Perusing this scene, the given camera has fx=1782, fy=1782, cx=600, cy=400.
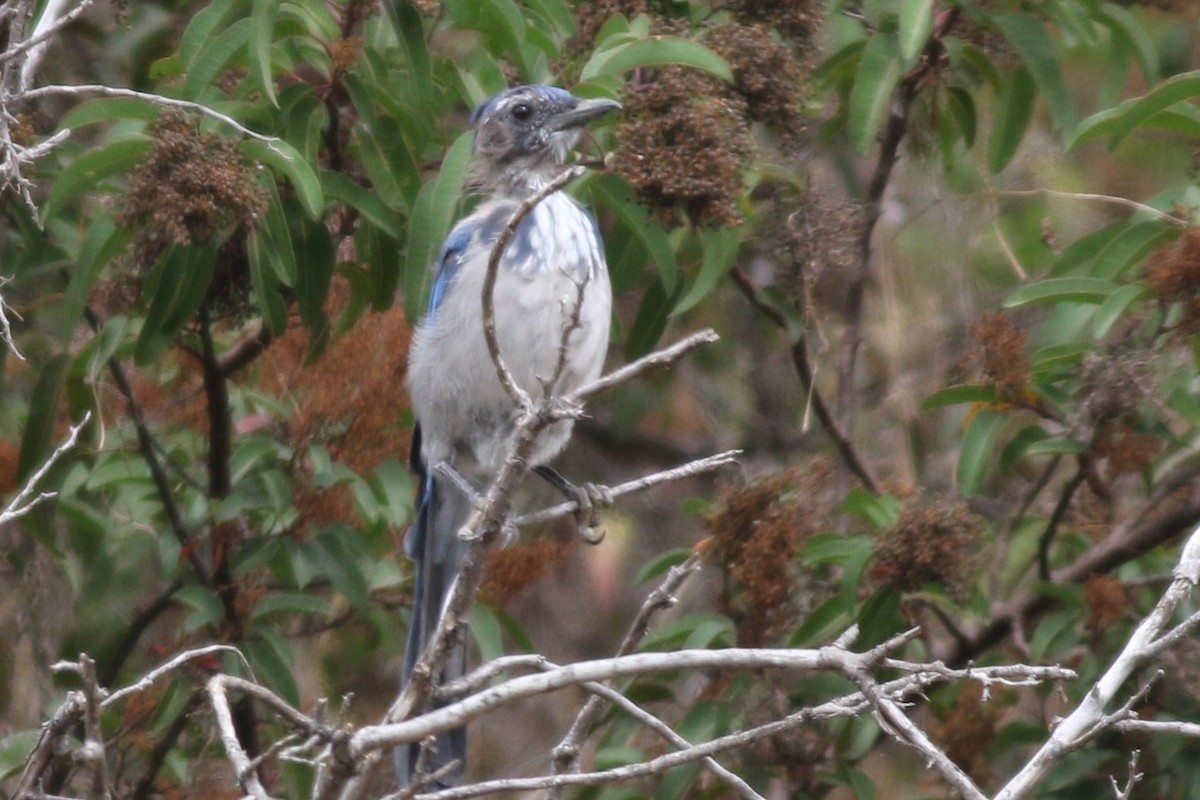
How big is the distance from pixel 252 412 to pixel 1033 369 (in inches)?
97.8

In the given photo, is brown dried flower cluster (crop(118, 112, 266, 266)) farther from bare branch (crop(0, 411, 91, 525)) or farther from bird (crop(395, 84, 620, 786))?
bird (crop(395, 84, 620, 786))

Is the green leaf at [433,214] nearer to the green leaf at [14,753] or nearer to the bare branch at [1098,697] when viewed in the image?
the green leaf at [14,753]

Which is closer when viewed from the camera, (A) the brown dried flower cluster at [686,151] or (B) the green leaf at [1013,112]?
(A) the brown dried flower cluster at [686,151]

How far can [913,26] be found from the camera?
14.9 ft

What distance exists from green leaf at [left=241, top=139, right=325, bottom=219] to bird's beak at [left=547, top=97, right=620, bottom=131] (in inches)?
34.1

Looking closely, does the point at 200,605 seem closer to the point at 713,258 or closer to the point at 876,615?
the point at 713,258

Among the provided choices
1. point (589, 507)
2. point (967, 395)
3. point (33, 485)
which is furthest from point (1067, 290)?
point (33, 485)

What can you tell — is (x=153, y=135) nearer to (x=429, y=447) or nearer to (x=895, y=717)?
(x=429, y=447)

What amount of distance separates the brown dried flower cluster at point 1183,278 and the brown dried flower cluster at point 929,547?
78cm

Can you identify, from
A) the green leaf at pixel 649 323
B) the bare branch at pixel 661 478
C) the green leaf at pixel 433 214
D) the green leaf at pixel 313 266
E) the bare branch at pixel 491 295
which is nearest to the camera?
the bare branch at pixel 491 295

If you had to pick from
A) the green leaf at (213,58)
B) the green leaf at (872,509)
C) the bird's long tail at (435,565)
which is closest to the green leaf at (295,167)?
the green leaf at (213,58)

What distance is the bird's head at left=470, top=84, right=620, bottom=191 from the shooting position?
16.6 ft

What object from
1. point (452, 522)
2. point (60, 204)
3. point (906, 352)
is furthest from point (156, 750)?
point (906, 352)

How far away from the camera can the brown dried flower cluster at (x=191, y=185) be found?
13.9 ft
